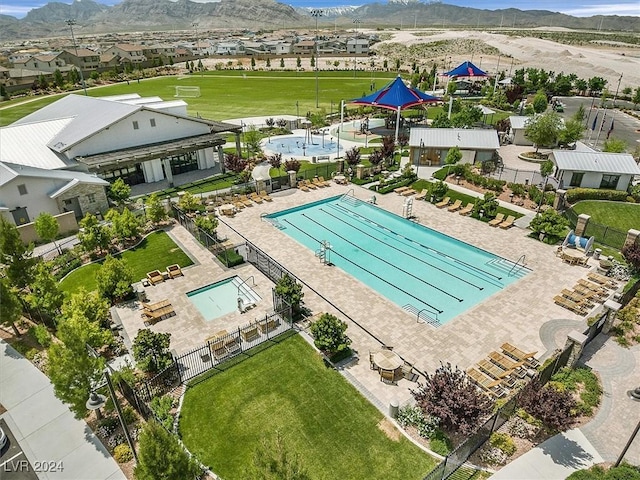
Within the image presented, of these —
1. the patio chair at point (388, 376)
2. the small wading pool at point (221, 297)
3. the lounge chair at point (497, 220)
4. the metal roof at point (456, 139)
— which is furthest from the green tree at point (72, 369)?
the metal roof at point (456, 139)

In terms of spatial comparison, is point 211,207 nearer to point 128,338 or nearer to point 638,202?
point 128,338

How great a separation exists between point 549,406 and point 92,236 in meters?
26.2

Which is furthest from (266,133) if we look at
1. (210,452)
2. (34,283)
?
(210,452)

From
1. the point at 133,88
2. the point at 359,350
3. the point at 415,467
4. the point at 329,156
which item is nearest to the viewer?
the point at 415,467

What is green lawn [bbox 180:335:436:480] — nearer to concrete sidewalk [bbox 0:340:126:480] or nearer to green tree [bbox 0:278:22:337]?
concrete sidewalk [bbox 0:340:126:480]

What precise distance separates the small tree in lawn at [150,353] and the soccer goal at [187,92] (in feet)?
250

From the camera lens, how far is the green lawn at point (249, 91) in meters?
69.9

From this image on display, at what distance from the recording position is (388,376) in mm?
16672

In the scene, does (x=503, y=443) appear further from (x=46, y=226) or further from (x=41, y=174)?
(x=41, y=174)

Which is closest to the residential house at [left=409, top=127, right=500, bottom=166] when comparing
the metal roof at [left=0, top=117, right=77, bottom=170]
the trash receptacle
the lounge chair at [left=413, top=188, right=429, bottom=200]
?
the lounge chair at [left=413, top=188, right=429, bottom=200]

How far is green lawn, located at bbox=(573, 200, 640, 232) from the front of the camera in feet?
98.1

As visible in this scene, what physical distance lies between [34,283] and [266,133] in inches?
1571

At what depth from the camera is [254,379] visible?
1722 centimetres

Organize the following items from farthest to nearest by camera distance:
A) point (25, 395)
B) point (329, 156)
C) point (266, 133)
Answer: point (266, 133), point (329, 156), point (25, 395)
